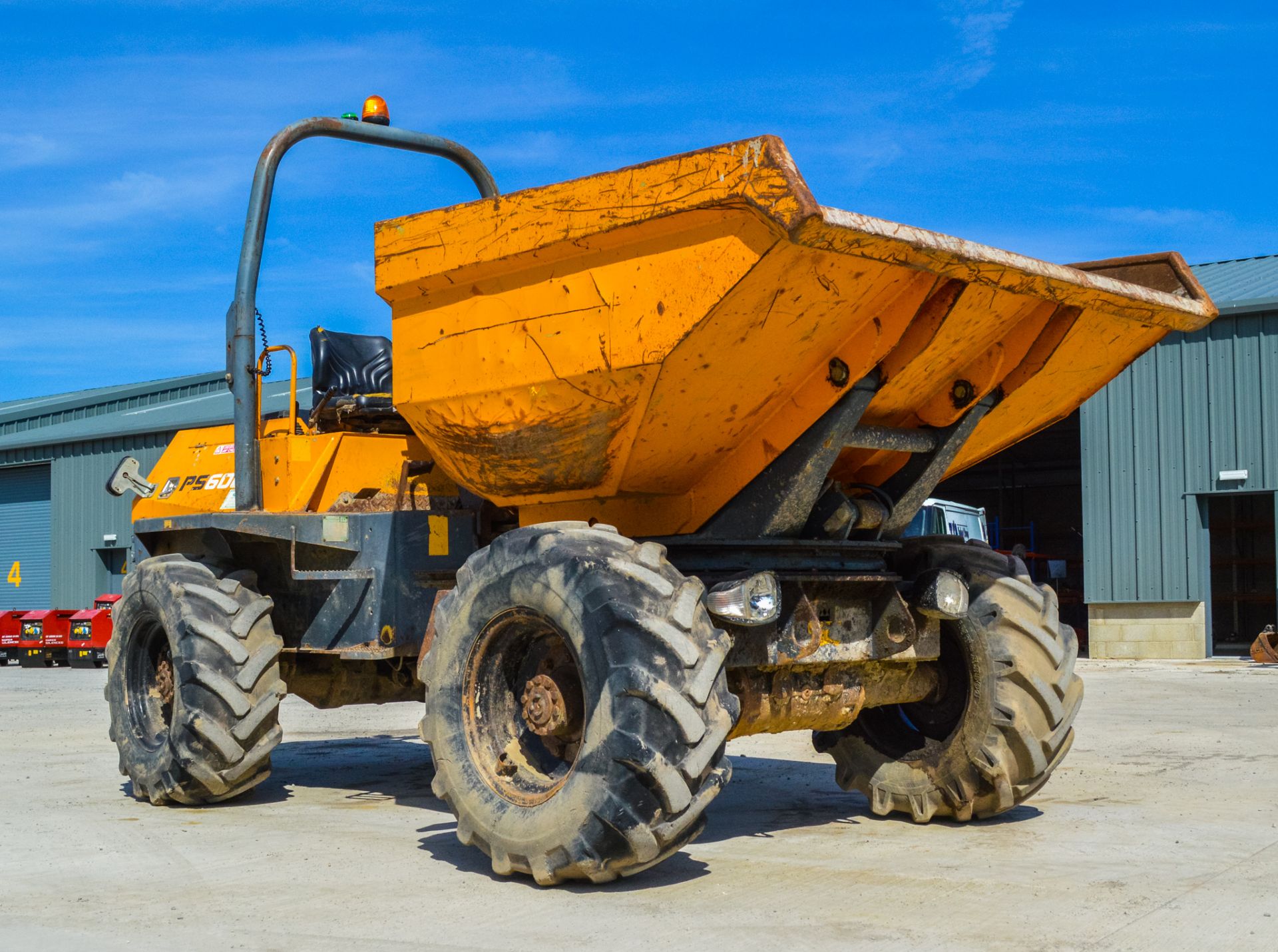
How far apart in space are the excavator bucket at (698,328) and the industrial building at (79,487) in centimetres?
2478

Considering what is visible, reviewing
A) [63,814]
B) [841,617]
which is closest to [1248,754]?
[841,617]

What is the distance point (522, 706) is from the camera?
18.3ft

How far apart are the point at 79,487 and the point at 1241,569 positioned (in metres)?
26.2

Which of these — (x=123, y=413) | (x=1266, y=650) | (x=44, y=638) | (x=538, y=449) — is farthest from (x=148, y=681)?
(x=123, y=413)

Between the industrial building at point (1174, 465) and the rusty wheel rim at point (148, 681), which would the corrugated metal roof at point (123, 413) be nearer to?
the industrial building at point (1174, 465)

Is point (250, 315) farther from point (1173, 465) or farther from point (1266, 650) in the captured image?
point (1173, 465)

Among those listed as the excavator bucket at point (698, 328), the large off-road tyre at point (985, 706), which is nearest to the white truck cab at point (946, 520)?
the large off-road tyre at point (985, 706)

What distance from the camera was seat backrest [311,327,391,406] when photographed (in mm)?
8039

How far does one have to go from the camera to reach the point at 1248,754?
934 centimetres

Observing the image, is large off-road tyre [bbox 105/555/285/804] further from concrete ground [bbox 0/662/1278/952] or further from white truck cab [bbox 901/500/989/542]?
white truck cab [bbox 901/500/989/542]

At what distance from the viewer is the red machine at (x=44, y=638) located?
76.3 ft

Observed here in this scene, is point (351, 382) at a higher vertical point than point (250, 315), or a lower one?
lower

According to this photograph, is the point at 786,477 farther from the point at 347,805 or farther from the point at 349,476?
the point at 347,805

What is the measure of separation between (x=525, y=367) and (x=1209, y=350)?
19.9 metres
